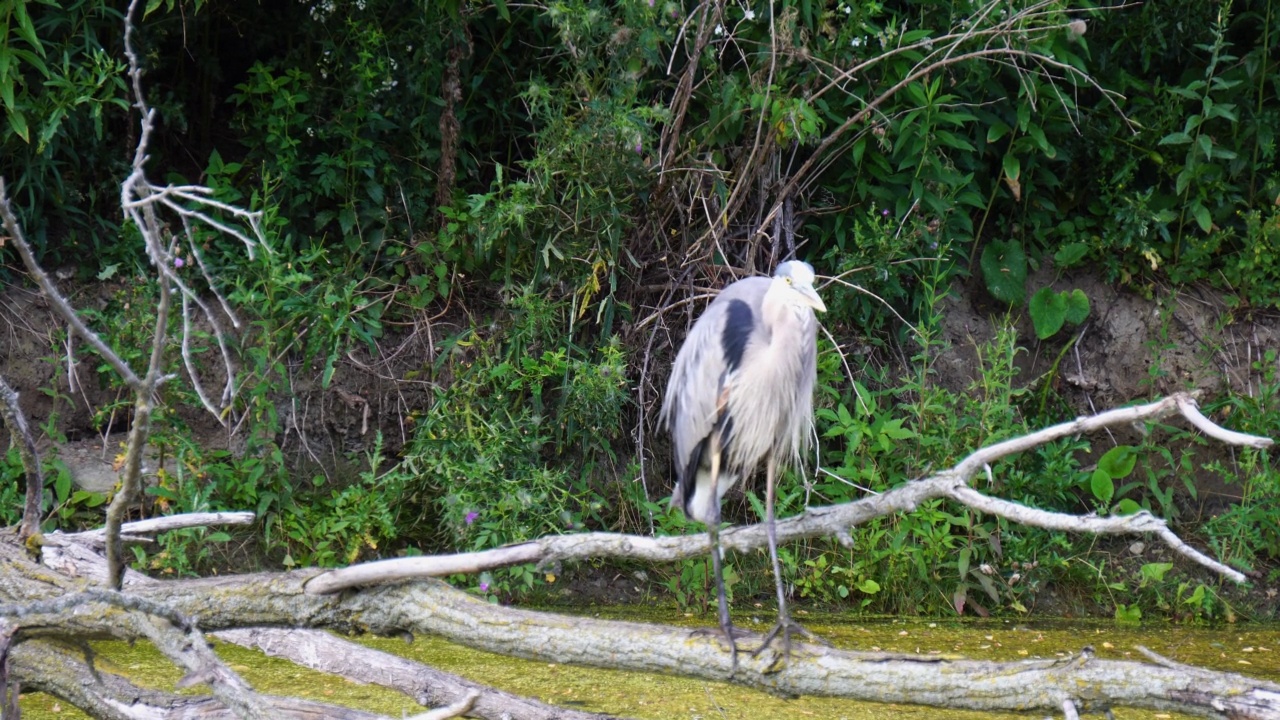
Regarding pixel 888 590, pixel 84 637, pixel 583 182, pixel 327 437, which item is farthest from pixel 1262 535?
pixel 84 637

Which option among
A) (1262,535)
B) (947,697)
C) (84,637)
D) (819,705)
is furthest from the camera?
(1262,535)

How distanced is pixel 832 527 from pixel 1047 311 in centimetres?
283

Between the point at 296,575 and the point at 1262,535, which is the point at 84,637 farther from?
the point at 1262,535

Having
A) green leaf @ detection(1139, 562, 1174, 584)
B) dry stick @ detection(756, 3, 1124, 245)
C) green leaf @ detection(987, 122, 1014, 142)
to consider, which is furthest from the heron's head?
green leaf @ detection(1139, 562, 1174, 584)

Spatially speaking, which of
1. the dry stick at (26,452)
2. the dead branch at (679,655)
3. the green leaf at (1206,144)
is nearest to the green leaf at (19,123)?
the dry stick at (26,452)

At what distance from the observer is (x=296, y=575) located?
230 centimetres

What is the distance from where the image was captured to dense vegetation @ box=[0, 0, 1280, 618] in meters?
4.11

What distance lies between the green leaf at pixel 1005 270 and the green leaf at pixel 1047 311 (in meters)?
0.10

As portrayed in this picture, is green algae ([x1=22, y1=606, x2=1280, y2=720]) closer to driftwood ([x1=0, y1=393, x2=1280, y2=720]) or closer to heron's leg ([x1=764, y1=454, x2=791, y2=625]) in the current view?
driftwood ([x1=0, y1=393, x2=1280, y2=720])

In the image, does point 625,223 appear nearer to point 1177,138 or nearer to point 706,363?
point 706,363

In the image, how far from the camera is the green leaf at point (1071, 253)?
192 inches

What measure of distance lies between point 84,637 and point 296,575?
0.43 m

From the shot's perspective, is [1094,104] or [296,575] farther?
[1094,104]

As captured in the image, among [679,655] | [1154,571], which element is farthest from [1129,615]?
[679,655]
